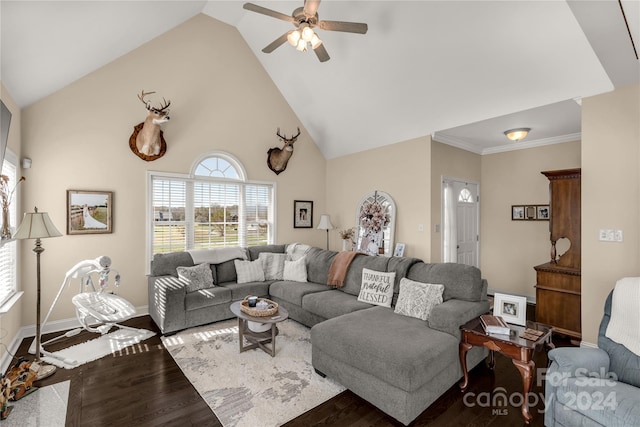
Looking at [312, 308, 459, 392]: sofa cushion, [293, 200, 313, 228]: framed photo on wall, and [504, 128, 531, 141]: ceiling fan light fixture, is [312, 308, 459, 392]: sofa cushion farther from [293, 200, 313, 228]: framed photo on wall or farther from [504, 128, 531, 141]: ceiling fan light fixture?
[293, 200, 313, 228]: framed photo on wall

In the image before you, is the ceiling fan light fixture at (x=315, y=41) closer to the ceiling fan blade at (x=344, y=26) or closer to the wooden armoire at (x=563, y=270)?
the ceiling fan blade at (x=344, y=26)

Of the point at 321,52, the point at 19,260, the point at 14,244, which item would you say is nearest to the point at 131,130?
the point at 14,244

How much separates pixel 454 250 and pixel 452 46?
10.7ft

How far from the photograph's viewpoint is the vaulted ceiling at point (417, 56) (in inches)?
104

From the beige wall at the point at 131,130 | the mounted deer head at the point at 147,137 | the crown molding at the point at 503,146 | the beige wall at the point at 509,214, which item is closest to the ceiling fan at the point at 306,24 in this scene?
the mounted deer head at the point at 147,137

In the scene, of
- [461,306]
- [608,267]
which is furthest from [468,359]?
[608,267]

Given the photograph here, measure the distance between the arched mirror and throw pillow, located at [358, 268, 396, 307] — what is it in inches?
70.4

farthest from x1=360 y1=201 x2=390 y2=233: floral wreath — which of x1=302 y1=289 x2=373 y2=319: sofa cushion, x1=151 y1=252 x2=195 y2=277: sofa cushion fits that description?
x1=151 y1=252 x2=195 y2=277: sofa cushion

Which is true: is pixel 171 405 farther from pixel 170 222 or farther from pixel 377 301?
pixel 170 222

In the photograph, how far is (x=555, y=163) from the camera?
493cm

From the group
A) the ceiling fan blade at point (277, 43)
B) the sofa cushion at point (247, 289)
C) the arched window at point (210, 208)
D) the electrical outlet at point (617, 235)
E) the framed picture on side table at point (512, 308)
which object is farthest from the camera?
the arched window at point (210, 208)

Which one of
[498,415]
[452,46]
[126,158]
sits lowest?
[498,415]

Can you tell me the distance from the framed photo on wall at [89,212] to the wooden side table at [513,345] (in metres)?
4.58

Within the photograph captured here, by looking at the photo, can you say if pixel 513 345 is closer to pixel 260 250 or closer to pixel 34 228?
pixel 260 250
